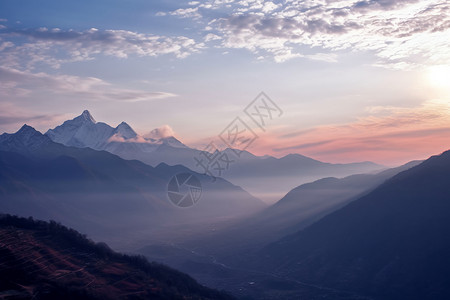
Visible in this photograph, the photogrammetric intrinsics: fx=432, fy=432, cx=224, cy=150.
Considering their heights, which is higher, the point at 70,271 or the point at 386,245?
the point at 70,271

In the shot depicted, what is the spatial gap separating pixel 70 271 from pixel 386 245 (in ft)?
369

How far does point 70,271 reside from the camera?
278 ft

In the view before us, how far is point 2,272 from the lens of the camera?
74.9m

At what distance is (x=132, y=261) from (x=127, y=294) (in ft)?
68.5

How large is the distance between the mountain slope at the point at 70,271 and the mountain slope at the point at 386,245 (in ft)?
181

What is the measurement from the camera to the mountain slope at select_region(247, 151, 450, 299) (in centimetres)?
13250

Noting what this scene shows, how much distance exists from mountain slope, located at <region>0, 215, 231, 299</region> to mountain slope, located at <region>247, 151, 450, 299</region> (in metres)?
55.2

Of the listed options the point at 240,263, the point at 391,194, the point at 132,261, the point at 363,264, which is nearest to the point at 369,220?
the point at 391,194

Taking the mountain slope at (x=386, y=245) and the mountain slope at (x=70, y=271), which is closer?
the mountain slope at (x=70, y=271)

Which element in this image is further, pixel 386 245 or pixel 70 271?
pixel 386 245

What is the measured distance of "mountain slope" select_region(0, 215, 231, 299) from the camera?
243 ft

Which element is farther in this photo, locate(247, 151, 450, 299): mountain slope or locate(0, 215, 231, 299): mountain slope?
locate(247, 151, 450, 299): mountain slope

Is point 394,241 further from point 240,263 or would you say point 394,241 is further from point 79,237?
point 79,237

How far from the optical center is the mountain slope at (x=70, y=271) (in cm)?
7412
